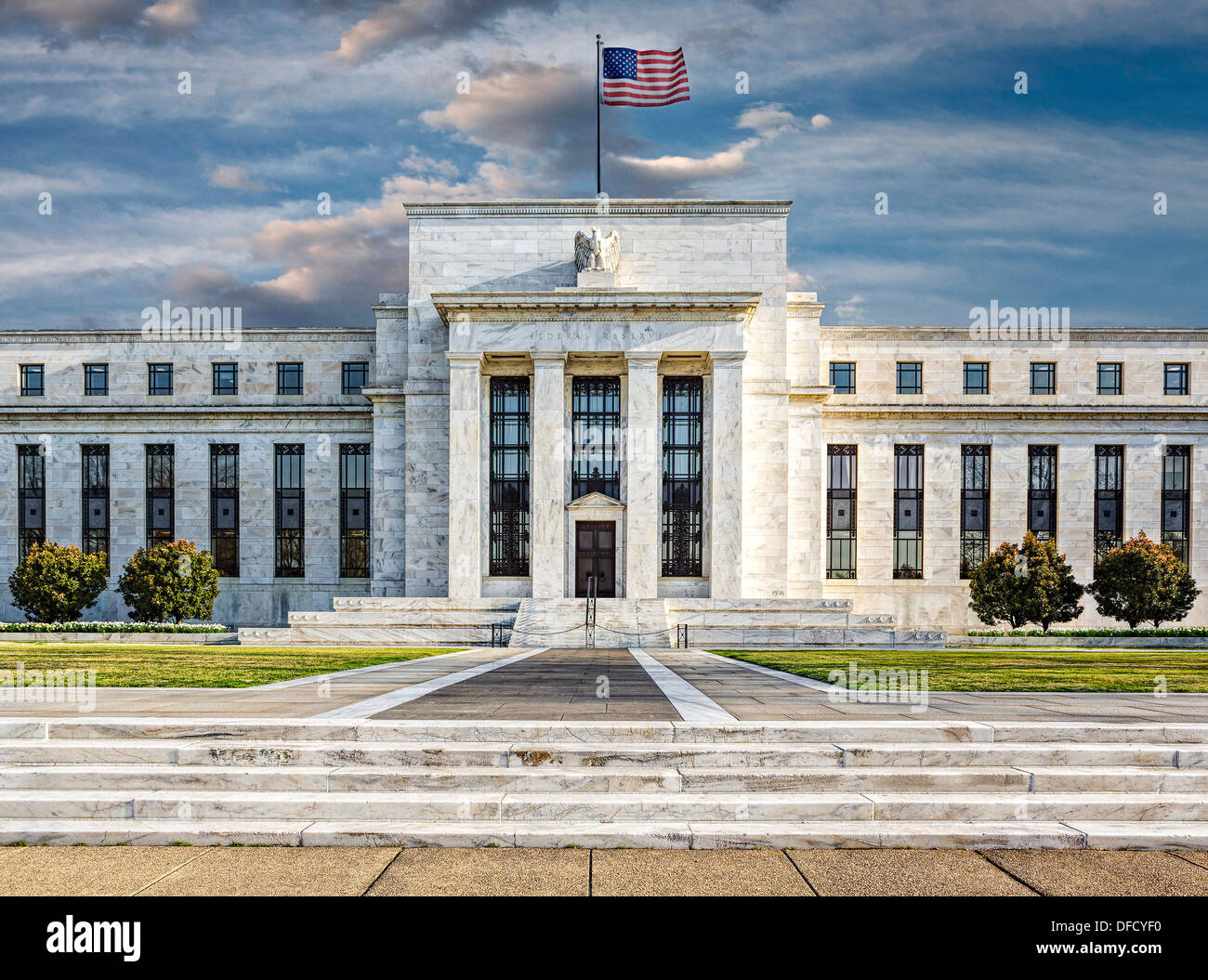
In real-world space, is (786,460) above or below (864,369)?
below

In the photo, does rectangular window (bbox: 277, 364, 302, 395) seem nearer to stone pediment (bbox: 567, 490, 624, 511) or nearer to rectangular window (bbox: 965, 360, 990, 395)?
stone pediment (bbox: 567, 490, 624, 511)

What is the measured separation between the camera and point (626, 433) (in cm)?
3806

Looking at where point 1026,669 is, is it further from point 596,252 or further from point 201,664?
point 596,252

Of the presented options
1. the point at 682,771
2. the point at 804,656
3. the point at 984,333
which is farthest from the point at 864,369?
the point at 682,771

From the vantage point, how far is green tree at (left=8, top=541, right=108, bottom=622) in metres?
38.9

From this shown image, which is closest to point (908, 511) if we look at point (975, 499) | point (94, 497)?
point (975, 499)

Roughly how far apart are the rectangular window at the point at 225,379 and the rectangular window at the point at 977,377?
41.2 m

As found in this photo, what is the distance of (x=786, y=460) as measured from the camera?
4053 cm

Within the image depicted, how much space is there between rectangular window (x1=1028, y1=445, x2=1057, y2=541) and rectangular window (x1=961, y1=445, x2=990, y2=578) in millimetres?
2271

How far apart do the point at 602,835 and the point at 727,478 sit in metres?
30.9

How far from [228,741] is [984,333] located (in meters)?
45.1
